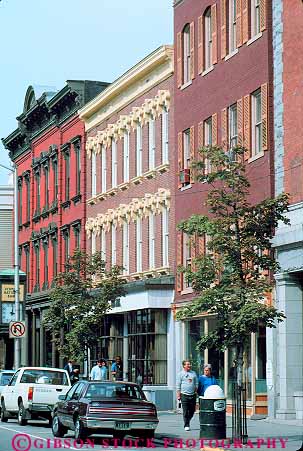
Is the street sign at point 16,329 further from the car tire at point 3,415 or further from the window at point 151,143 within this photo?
the car tire at point 3,415

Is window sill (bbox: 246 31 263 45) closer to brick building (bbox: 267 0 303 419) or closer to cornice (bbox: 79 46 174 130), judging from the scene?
brick building (bbox: 267 0 303 419)

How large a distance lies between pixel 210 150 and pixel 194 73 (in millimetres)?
16179

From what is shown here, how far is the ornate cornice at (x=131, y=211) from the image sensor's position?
45888mm

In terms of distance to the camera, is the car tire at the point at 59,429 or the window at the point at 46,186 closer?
the car tire at the point at 59,429

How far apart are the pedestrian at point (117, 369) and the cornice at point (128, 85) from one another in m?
10.2

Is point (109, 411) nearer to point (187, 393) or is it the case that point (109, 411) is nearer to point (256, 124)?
point (187, 393)

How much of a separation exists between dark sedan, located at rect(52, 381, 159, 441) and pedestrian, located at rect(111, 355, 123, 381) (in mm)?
17478

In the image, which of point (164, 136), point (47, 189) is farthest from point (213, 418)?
point (47, 189)

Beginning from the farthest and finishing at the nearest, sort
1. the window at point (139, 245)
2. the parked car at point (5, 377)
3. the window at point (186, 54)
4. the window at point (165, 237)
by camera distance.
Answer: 1. the window at point (139, 245)
2. the window at point (165, 237)
3. the window at point (186, 54)
4. the parked car at point (5, 377)

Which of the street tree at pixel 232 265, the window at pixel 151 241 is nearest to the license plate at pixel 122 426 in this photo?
the street tree at pixel 232 265

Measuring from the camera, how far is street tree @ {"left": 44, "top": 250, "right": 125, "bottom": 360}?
138ft

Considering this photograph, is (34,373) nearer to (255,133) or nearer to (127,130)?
(255,133)

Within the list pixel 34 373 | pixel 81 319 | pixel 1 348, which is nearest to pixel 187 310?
pixel 34 373

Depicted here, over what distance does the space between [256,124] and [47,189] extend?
28061 millimetres
